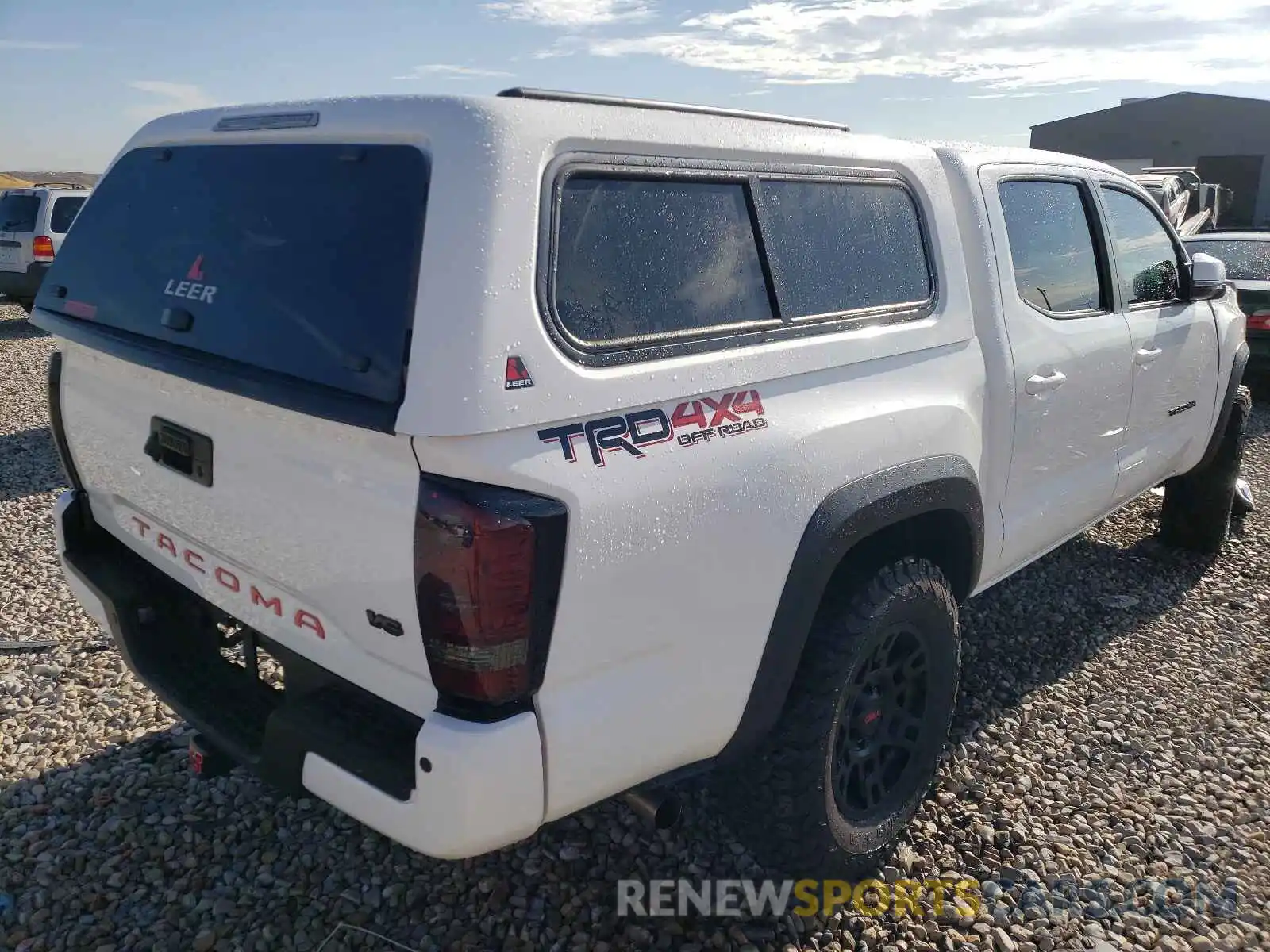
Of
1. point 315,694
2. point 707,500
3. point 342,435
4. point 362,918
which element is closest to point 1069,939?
point 707,500

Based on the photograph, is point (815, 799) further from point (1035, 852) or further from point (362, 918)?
point (362, 918)

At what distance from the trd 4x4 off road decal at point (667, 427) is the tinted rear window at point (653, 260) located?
0.54ft

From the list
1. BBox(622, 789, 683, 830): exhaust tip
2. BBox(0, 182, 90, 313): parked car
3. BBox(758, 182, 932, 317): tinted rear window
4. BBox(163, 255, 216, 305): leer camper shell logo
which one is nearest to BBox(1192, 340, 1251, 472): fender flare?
BBox(758, 182, 932, 317): tinted rear window

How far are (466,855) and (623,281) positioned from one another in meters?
1.18

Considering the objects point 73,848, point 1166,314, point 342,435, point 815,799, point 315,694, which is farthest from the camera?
point 1166,314

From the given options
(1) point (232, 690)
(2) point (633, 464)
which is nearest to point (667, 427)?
(2) point (633, 464)

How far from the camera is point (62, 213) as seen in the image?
13328 millimetres

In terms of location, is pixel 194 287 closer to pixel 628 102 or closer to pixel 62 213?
pixel 628 102

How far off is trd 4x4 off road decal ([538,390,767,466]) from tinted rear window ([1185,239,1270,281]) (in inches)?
342

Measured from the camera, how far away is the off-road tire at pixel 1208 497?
4.96 m

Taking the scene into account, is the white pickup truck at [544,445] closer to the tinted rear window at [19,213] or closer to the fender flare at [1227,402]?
the fender flare at [1227,402]

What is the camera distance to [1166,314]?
4051mm

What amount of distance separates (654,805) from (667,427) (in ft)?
2.79

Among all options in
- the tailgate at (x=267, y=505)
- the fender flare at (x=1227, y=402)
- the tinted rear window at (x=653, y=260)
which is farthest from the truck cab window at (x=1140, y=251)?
the tailgate at (x=267, y=505)
